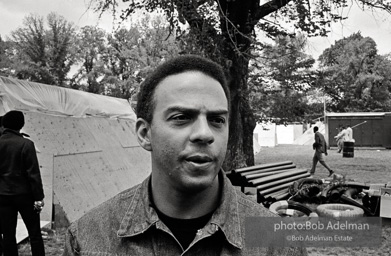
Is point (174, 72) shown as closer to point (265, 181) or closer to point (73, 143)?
point (265, 181)

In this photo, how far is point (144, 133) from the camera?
1789mm

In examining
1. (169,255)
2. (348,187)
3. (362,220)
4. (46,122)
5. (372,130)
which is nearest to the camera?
(169,255)

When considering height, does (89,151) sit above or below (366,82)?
below

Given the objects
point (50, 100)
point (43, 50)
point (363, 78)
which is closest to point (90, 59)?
point (43, 50)

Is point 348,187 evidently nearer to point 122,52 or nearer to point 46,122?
point 46,122

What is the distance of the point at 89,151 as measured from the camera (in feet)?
31.9

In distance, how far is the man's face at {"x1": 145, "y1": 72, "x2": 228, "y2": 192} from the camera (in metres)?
1.55

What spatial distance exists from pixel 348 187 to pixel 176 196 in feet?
28.5

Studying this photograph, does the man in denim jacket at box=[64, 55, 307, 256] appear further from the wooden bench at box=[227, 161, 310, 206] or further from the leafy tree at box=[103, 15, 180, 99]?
the leafy tree at box=[103, 15, 180, 99]

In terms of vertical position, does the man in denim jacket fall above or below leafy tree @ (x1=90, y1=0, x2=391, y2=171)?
below

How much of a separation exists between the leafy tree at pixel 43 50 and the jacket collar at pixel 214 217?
135 ft

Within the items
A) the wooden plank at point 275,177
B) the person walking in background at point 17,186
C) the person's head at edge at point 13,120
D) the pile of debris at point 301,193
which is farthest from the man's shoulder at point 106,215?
the wooden plank at point 275,177

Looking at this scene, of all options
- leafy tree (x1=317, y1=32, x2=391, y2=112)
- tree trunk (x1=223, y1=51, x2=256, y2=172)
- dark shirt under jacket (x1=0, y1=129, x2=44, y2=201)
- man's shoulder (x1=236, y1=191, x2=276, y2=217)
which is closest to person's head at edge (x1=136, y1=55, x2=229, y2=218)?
man's shoulder (x1=236, y1=191, x2=276, y2=217)

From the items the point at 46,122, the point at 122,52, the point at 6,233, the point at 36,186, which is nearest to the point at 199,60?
the point at 36,186
